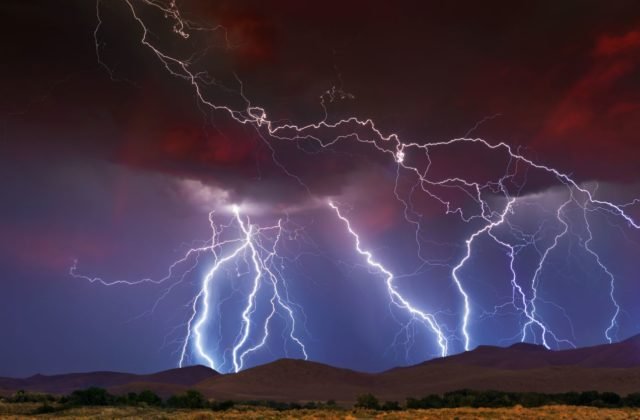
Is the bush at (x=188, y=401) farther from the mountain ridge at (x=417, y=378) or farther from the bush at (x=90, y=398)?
the mountain ridge at (x=417, y=378)

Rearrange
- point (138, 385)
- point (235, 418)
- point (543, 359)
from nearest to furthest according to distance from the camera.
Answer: point (235, 418) < point (138, 385) < point (543, 359)

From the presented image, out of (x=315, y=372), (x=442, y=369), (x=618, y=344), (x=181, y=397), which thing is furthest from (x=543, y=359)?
(x=181, y=397)

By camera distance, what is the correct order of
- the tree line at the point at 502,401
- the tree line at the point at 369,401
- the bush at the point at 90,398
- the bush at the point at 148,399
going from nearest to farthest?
1. the tree line at the point at 369,401
2. the tree line at the point at 502,401
3. the bush at the point at 90,398
4. the bush at the point at 148,399

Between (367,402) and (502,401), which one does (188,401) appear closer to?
(367,402)

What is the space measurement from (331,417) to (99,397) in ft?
40.9

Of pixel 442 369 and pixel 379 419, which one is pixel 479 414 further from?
pixel 442 369

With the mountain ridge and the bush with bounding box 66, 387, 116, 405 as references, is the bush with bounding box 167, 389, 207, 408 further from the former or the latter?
the mountain ridge

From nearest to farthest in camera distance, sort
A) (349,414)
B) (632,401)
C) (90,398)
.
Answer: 1. (349,414)
2. (90,398)
3. (632,401)

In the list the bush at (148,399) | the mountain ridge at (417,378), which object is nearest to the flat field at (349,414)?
the bush at (148,399)

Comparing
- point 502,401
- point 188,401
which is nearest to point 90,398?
point 188,401

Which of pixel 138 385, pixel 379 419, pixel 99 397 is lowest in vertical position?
pixel 379 419

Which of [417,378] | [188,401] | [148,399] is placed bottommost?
[188,401]

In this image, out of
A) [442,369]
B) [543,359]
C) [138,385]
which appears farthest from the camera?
[543,359]

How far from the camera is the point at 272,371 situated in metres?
59.4
